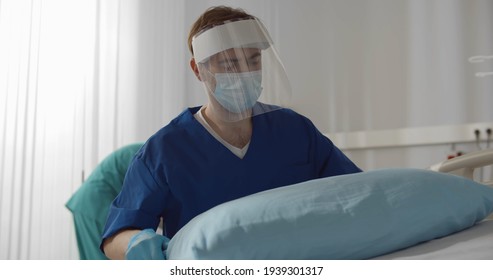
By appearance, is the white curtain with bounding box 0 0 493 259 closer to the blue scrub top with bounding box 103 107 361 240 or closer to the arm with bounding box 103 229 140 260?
the blue scrub top with bounding box 103 107 361 240

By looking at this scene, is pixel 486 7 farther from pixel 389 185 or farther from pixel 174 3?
pixel 174 3

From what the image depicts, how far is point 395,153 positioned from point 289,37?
401mm

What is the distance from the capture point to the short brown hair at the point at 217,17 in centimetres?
124

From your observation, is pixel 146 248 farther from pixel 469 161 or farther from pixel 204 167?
pixel 469 161

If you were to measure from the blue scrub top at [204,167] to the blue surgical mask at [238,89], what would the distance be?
0.08 m

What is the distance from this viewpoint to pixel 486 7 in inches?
47.1

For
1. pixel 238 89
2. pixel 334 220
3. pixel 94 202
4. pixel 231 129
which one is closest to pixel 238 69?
pixel 238 89

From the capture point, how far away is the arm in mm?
1023

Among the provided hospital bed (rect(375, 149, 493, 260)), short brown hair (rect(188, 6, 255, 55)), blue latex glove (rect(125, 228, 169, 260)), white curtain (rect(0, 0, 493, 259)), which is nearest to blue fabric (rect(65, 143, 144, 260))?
white curtain (rect(0, 0, 493, 259))

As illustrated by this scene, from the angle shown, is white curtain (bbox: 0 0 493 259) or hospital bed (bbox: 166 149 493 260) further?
white curtain (bbox: 0 0 493 259)

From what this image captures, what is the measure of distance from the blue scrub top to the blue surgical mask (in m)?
0.08

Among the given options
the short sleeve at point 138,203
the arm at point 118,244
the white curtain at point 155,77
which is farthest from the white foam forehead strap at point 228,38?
A: the arm at point 118,244

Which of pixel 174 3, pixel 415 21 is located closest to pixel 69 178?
pixel 174 3

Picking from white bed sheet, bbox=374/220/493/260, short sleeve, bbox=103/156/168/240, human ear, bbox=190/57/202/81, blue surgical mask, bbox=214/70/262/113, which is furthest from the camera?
human ear, bbox=190/57/202/81
